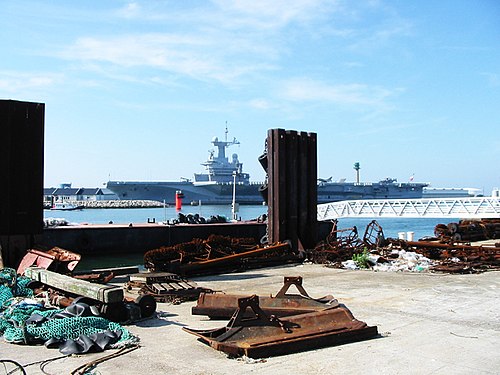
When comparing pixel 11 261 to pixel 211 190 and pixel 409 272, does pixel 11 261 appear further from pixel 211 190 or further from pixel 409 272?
pixel 211 190

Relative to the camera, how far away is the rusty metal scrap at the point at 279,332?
5672 millimetres

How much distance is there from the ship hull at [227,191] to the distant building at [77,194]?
19031mm

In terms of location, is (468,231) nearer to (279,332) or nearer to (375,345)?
(375,345)

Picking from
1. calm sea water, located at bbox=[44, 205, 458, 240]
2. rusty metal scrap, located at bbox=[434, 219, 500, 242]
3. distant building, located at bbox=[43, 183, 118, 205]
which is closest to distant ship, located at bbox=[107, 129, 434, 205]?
distant building, located at bbox=[43, 183, 118, 205]

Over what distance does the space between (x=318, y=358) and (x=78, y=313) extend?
295 cm

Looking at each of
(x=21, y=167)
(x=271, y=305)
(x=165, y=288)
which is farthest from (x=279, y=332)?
(x=21, y=167)

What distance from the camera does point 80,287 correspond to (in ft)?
23.9

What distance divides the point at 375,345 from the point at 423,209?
38.2 meters

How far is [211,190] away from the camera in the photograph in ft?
412

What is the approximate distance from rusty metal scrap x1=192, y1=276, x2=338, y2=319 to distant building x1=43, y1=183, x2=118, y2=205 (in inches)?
5469

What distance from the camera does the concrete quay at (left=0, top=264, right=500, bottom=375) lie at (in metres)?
5.27

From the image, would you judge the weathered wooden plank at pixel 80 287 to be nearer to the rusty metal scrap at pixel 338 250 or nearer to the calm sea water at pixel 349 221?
the rusty metal scrap at pixel 338 250

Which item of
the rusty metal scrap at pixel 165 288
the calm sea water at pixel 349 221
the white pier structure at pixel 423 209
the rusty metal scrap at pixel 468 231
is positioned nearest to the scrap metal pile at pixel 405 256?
the rusty metal scrap at pixel 468 231

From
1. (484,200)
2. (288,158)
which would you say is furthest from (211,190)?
(288,158)
